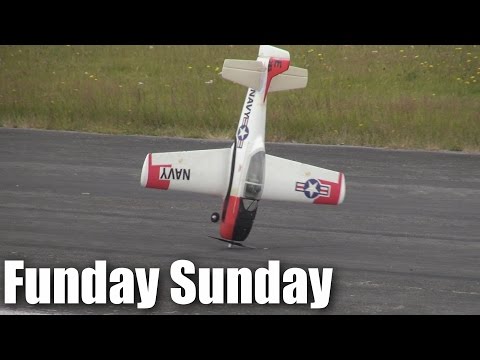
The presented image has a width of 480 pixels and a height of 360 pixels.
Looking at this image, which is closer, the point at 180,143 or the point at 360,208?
the point at 360,208

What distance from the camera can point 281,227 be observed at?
53.5 feet

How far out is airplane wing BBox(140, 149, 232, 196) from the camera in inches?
551

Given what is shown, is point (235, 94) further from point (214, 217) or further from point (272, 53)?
point (214, 217)

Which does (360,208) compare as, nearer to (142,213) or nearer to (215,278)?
(142,213)

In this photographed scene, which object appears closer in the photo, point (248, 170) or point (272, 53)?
point (248, 170)

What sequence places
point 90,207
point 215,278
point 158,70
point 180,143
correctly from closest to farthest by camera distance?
1. point 215,278
2. point 90,207
3. point 180,143
4. point 158,70

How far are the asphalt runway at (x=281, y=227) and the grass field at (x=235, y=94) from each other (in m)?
2.49

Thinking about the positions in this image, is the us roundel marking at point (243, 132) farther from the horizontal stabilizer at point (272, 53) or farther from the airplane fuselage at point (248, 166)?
the horizontal stabilizer at point (272, 53)

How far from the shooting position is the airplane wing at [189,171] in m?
14.0

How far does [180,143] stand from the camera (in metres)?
23.9

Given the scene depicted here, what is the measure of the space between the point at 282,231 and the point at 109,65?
741 inches

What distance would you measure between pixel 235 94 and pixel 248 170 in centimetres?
1515

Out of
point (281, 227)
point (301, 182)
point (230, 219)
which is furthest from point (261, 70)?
point (281, 227)

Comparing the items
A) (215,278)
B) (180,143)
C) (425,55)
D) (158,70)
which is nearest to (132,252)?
(215,278)
